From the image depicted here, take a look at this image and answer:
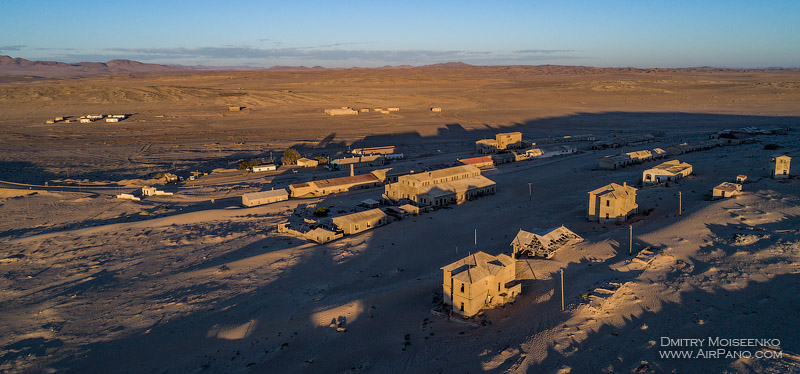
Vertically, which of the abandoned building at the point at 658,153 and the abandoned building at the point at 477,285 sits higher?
the abandoned building at the point at 658,153

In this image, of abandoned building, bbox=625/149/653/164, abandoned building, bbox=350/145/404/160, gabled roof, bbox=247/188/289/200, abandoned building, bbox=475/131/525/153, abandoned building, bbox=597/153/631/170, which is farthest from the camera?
abandoned building, bbox=475/131/525/153

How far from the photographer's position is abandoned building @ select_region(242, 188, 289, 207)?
31173mm

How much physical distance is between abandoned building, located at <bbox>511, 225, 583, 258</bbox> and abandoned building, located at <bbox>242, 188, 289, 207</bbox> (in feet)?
53.7

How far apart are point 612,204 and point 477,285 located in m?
11.1

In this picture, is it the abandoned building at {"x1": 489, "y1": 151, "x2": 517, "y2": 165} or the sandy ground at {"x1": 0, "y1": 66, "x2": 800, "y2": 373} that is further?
the abandoned building at {"x1": 489, "y1": 151, "x2": 517, "y2": 165}

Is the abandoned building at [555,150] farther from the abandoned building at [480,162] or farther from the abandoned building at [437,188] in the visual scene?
the abandoned building at [437,188]

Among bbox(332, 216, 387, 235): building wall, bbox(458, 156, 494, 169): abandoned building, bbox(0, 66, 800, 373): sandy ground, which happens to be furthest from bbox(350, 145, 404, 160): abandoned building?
bbox(332, 216, 387, 235): building wall

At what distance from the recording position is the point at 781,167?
28531mm

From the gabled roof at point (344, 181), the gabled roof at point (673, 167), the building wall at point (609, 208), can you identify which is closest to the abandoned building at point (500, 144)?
the gabled roof at point (344, 181)

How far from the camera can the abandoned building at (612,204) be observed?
2355cm

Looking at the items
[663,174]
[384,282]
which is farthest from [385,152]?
[384,282]

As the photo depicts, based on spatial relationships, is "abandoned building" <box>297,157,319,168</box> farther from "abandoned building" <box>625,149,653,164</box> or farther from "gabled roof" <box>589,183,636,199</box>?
"gabled roof" <box>589,183,636,199</box>

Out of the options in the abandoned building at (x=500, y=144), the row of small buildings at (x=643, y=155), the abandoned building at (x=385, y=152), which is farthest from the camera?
the abandoned building at (x=500, y=144)

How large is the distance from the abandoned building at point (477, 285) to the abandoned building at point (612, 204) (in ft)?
28.9
